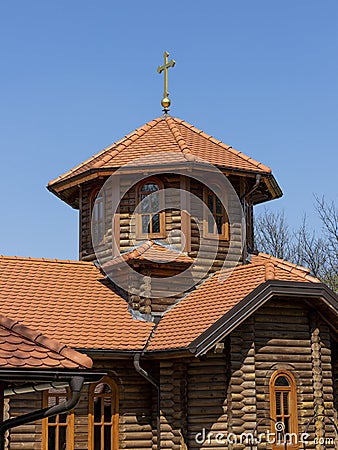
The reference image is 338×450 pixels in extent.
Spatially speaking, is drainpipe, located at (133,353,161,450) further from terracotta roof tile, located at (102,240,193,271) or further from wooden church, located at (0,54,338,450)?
terracotta roof tile, located at (102,240,193,271)

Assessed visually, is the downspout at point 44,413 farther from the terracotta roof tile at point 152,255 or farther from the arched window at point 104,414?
the terracotta roof tile at point 152,255

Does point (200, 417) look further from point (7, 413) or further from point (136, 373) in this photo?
point (7, 413)

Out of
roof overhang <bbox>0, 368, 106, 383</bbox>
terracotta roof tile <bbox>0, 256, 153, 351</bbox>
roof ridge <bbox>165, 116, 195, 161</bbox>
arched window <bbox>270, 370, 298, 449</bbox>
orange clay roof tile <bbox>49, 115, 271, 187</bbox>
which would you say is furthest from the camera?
orange clay roof tile <bbox>49, 115, 271, 187</bbox>

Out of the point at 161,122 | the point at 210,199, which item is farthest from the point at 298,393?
the point at 161,122

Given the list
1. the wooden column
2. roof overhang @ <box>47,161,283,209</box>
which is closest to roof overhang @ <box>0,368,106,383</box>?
the wooden column

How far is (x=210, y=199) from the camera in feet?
54.3

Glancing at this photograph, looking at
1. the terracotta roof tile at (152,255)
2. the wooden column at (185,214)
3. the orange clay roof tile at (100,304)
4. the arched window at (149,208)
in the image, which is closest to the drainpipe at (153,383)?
the orange clay roof tile at (100,304)

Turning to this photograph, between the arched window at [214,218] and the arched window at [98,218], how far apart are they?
240cm

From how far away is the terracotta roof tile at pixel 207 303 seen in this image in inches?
544

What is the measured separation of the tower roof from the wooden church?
80 mm

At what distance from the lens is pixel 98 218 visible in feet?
56.4

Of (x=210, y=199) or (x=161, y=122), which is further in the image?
(x=161, y=122)

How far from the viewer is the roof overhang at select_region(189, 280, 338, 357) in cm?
1301

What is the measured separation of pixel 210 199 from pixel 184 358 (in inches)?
160
